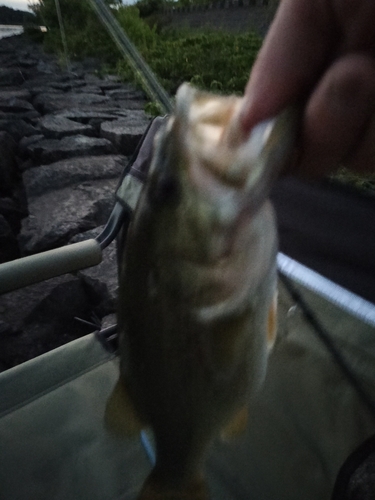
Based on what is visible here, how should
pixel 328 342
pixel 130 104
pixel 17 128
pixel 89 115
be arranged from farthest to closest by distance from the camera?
pixel 130 104 → pixel 17 128 → pixel 89 115 → pixel 328 342

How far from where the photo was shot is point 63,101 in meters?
6.04

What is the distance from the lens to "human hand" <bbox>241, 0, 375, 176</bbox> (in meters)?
0.70

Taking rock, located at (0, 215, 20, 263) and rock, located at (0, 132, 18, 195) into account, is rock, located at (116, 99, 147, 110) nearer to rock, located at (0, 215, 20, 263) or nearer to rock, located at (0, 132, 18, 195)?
rock, located at (0, 132, 18, 195)

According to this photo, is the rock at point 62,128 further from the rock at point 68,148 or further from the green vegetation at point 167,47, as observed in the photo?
the green vegetation at point 167,47

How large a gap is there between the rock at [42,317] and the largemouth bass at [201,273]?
1.48 metres

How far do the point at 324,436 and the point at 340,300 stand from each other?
37cm

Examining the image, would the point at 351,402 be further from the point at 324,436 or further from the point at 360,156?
the point at 360,156

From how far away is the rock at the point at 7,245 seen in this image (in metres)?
3.23

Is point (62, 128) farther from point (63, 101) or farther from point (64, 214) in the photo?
point (64, 214)

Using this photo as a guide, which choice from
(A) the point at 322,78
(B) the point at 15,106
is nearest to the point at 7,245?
(A) the point at 322,78

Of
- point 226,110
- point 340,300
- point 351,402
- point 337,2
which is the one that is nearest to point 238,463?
point 351,402

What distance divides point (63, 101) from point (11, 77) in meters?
2.60

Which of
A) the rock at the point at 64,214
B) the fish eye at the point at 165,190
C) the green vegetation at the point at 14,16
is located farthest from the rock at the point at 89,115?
the green vegetation at the point at 14,16

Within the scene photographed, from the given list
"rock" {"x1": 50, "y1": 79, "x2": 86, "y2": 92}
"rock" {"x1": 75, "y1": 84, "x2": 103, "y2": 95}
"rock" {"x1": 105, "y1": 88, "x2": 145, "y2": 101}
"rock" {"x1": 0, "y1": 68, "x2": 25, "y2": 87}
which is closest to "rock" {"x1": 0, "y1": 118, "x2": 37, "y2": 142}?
"rock" {"x1": 105, "y1": 88, "x2": 145, "y2": 101}
